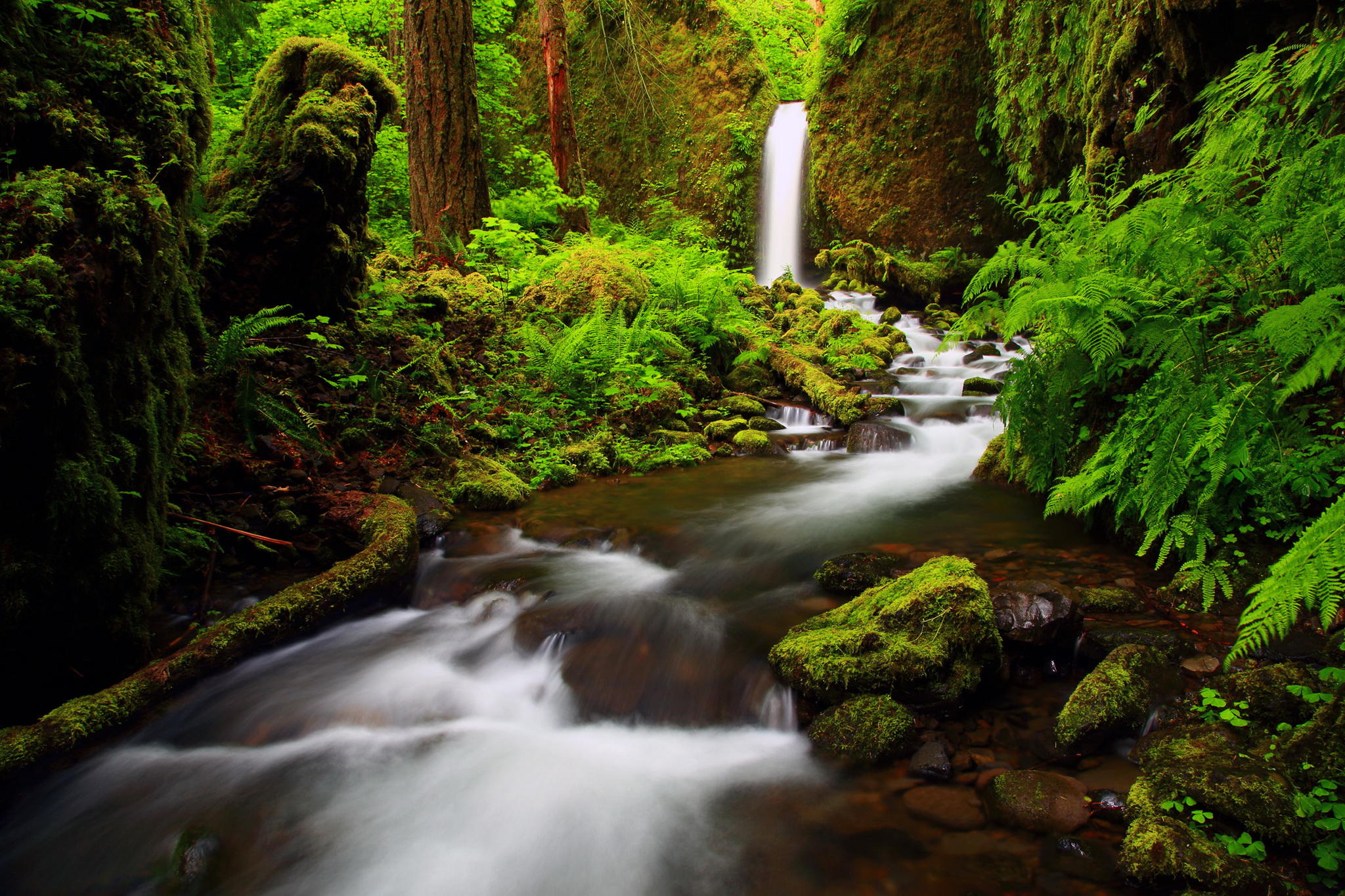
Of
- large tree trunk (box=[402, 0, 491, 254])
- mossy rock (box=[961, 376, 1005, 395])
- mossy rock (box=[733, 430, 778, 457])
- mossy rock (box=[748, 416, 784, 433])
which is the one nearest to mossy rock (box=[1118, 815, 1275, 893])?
mossy rock (box=[733, 430, 778, 457])

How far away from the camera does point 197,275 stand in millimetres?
3689

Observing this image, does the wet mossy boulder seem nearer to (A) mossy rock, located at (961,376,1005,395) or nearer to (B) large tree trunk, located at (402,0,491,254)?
(A) mossy rock, located at (961,376,1005,395)

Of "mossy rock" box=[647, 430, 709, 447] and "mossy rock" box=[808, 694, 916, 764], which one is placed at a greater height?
"mossy rock" box=[647, 430, 709, 447]

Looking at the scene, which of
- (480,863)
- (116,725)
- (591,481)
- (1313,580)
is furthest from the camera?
(591,481)

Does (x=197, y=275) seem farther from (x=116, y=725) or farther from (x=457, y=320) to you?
(x=457, y=320)

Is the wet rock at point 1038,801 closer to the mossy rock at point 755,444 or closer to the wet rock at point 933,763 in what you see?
the wet rock at point 933,763

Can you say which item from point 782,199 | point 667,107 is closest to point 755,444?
point 782,199

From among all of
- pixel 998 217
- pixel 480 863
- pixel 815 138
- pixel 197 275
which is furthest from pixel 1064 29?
pixel 480 863

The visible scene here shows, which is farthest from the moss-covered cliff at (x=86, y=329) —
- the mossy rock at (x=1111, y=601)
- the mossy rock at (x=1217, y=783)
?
the mossy rock at (x=1111, y=601)

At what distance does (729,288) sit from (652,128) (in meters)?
10.4

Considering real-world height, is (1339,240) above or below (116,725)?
above

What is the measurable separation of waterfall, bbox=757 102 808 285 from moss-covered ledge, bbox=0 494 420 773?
1309 centimetres

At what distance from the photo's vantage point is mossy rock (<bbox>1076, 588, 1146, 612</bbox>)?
3520 millimetres

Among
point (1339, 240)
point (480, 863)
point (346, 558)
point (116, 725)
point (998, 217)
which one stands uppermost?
point (998, 217)
